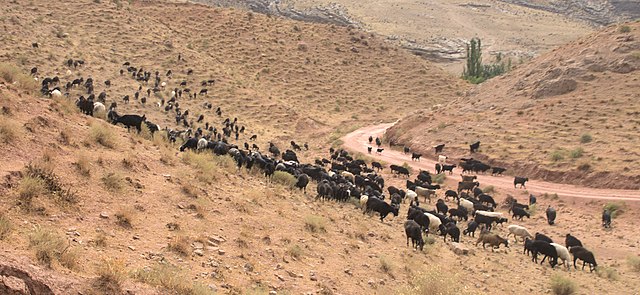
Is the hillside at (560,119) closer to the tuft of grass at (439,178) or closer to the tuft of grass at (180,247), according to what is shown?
the tuft of grass at (439,178)

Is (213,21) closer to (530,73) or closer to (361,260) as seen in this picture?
(530,73)

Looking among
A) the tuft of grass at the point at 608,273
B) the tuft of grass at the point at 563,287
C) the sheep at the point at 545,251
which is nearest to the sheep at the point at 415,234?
the tuft of grass at the point at 563,287

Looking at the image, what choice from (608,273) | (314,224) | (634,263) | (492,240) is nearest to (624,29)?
(634,263)

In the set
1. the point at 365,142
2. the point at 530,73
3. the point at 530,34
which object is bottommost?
→ the point at 365,142

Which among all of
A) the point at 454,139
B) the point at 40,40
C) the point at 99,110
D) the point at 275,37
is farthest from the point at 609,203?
the point at 275,37

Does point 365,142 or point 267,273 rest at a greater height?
point 267,273

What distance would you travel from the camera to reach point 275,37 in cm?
7844

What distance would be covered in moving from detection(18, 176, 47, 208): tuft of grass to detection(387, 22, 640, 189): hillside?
2995 centimetres

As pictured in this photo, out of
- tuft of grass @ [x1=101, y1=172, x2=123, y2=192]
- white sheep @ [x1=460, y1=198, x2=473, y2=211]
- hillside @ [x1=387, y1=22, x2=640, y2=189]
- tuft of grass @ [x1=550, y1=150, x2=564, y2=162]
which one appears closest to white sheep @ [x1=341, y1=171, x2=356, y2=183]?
white sheep @ [x1=460, y1=198, x2=473, y2=211]

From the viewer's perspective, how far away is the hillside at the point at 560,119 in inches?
1340

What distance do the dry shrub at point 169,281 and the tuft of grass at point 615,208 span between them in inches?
951

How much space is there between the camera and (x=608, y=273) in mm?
18438

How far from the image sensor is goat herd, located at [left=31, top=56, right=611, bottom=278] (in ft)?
65.8

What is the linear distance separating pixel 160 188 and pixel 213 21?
2687 inches
